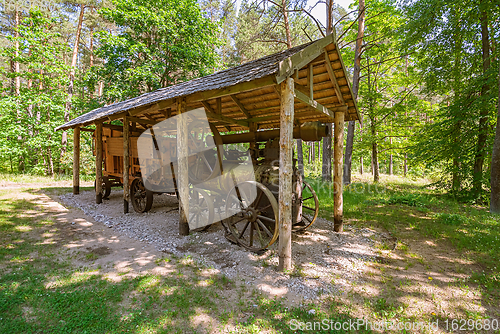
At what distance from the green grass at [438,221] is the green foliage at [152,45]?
993 cm

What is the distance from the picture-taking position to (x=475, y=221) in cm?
586

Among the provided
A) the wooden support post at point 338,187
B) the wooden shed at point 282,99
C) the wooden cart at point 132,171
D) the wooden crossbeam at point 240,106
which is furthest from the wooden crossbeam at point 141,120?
the wooden support post at point 338,187

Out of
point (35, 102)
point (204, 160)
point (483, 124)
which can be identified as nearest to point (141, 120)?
point (204, 160)

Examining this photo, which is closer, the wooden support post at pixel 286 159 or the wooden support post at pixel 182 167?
the wooden support post at pixel 286 159

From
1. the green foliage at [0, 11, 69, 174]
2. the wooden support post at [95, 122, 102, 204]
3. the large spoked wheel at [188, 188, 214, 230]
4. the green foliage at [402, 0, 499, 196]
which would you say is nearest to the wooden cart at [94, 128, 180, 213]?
the wooden support post at [95, 122, 102, 204]

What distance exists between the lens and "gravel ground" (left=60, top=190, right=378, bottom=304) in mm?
3250

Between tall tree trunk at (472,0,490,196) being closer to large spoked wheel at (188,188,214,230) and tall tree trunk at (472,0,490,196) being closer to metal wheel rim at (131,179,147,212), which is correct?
large spoked wheel at (188,188,214,230)

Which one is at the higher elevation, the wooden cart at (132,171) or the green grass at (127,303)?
the wooden cart at (132,171)

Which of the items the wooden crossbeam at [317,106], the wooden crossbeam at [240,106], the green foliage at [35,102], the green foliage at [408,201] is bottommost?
the green foliage at [408,201]

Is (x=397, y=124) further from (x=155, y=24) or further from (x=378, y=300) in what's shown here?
(x=155, y=24)

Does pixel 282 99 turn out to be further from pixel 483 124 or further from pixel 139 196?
pixel 483 124

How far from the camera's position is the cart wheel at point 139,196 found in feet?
22.4

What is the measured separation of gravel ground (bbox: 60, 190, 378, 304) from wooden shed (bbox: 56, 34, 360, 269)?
345 millimetres

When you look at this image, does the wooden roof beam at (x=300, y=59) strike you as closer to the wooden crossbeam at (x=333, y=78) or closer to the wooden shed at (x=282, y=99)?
the wooden shed at (x=282, y=99)
